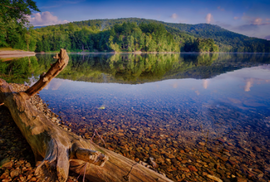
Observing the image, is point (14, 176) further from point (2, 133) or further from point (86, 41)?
point (86, 41)

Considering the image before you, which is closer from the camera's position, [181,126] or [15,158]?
[15,158]

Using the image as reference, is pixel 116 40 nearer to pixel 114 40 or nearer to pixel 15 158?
pixel 114 40

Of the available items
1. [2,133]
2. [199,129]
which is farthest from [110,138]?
[199,129]

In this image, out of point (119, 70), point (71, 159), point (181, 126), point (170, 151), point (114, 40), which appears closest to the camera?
point (71, 159)

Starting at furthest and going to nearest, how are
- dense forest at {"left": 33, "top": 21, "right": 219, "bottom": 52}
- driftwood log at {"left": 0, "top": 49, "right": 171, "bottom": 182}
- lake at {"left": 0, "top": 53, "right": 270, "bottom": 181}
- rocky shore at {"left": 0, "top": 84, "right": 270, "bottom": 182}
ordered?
1. dense forest at {"left": 33, "top": 21, "right": 219, "bottom": 52}
2. lake at {"left": 0, "top": 53, "right": 270, "bottom": 181}
3. rocky shore at {"left": 0, "top": 84, "right": 270, "bottom": 182}
4. driftwood log at {"left": 0, "top": 49, "right": 171, "bottom": 182}

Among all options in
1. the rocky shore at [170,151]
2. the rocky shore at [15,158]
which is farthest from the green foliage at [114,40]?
the rocky shore at [15,158]

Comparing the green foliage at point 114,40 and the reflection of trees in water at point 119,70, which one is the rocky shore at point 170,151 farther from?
the green foliage at point 114,40

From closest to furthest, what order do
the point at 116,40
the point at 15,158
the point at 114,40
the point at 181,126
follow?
the point at 15,158, the point at 181,126, the point at 116,40, the point at 114,40

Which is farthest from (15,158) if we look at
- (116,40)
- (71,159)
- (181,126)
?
(116,40)

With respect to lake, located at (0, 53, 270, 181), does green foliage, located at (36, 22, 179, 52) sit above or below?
above

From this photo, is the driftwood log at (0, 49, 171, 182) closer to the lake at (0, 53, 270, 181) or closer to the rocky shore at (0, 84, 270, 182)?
the rocky shore at (0, 84, 270, 182)

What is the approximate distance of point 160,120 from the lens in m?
7.29

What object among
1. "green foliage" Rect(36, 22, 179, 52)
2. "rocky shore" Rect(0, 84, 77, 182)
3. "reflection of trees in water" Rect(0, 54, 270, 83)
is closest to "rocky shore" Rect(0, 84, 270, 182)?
"rocky shore" Rect(0, 84, 77, 182)

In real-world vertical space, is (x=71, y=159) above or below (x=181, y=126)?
above
